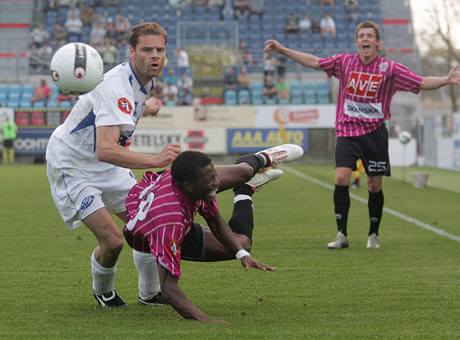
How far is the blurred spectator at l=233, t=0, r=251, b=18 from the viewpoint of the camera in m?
43.5

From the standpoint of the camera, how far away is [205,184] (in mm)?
6668

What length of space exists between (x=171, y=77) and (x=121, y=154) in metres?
33.2

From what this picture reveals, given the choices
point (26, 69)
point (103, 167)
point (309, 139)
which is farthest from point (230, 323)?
point (26, 69)

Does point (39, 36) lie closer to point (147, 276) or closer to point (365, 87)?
point (365, 87)

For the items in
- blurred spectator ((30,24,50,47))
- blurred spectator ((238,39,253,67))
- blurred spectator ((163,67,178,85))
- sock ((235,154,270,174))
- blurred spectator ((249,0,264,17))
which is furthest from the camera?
blurred spectator ((249,0,264,17))

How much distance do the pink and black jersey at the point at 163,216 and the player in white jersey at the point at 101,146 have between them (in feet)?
1.01

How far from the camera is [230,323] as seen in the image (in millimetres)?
6641

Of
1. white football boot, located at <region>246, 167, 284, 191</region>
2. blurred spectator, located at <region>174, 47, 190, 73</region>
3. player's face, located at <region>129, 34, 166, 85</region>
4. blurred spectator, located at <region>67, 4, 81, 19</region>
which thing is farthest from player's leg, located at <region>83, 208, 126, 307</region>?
blurred spectator, located at <region>67, 4, 81, 19</region>

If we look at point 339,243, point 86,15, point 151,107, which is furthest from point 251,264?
point 86,15

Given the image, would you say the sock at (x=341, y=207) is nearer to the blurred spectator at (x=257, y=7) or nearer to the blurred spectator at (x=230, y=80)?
the blurred spectator at (x=230, y=80)

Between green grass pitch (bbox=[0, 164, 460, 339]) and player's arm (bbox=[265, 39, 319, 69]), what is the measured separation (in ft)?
6.51

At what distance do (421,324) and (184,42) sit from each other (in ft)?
118

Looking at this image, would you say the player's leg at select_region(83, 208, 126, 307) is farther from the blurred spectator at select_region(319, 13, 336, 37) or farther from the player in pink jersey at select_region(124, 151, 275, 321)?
the blurred spectator at select_region(319, 13, 336, 37)

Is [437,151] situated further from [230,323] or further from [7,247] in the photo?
[230,323]
